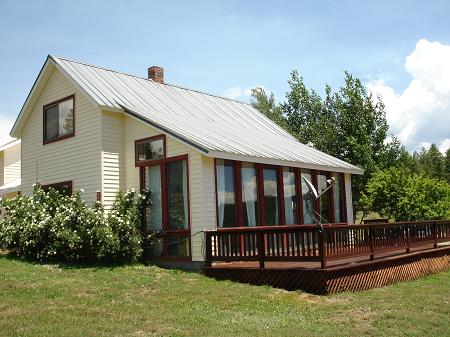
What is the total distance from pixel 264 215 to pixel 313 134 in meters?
19.8

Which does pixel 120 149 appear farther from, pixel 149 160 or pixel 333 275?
pixel 333 275

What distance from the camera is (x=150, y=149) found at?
15.3 meters

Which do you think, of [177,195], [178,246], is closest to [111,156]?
[177,195]

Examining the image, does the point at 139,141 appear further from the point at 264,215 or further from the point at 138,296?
the point at 138,296

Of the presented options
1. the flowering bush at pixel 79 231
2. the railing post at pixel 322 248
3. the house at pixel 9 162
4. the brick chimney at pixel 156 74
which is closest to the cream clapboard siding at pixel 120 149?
the flowering bush at pixel 79 231

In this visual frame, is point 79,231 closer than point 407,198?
Yes

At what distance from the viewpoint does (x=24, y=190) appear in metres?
19.0

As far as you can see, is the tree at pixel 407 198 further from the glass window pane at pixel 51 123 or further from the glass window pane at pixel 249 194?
the glass window pane at pixel 51 123

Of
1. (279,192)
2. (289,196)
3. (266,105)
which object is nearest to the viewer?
(279,192)

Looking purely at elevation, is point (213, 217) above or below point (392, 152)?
below

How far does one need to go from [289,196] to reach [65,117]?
25.1ft

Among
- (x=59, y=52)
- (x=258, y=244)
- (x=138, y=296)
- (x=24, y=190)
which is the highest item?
(x=59, y=52)

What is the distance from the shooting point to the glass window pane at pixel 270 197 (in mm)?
15586

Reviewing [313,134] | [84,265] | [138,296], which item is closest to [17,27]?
[84,265]
